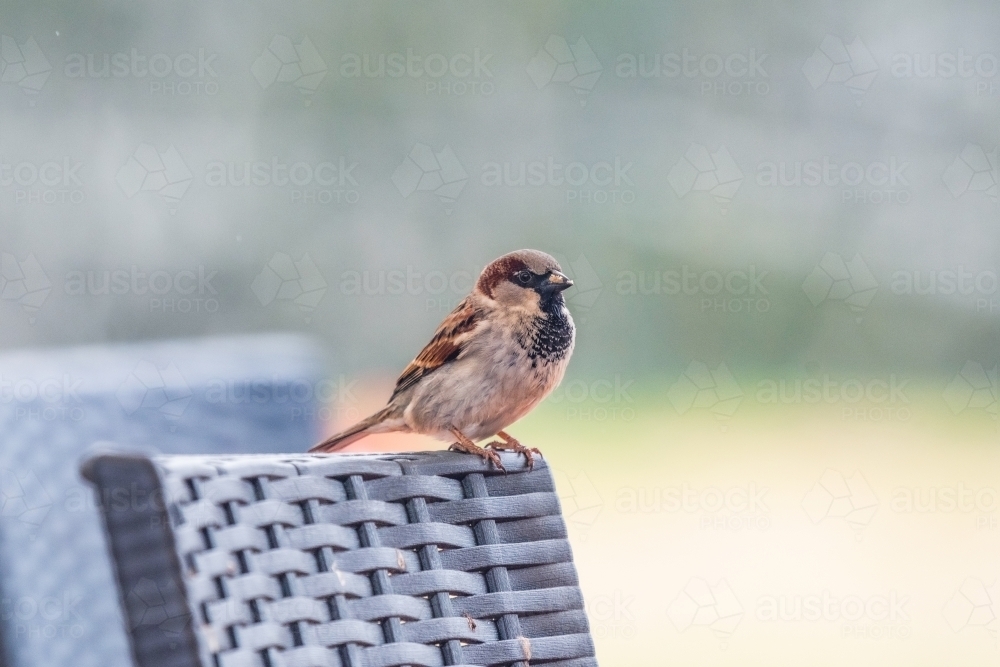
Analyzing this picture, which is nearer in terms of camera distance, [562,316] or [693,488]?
[562,316]

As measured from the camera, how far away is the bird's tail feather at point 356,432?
1.99 metres

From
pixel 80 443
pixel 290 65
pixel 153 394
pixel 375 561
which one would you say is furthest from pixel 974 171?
pixel 375 561

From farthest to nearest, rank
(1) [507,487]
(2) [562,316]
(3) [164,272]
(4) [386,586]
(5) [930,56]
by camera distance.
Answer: (5) [930,56] → (3) [164,272] → (2) [562,316] → (1) [507,487] → (4) [386,586]

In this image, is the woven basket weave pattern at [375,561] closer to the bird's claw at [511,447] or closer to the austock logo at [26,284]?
the bird's claw at [511,447]

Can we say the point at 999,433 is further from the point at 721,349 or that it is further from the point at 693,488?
the point at 693,488

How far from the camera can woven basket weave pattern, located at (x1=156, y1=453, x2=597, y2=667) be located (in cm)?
74

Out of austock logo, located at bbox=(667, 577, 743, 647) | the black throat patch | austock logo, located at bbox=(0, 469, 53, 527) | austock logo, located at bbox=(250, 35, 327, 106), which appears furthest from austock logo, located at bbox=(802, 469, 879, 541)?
austock logo, located at bbox=(0, 469, 53, 527)

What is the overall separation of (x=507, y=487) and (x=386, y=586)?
0.20 meters

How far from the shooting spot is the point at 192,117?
4496 mm

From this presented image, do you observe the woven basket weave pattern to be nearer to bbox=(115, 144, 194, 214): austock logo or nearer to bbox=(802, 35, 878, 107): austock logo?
bbox=(115, 144, 194, 214): austock logo

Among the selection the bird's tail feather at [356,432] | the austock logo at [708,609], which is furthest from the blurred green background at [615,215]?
the bird's tail feather at [356,432]

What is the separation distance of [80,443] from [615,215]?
363 cm

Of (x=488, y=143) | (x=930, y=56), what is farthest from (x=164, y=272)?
(x=930, y=56)

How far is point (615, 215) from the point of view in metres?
5.07
